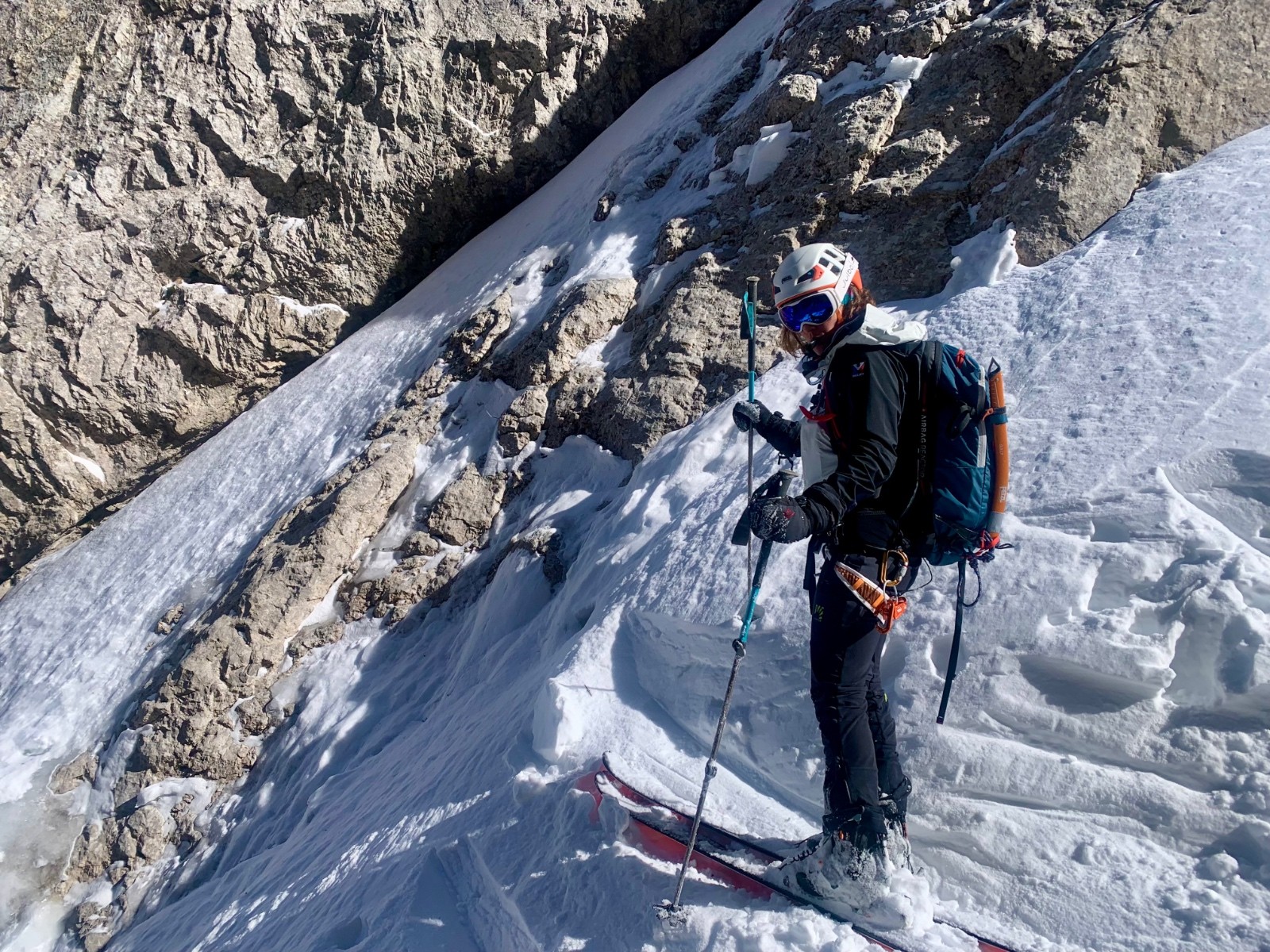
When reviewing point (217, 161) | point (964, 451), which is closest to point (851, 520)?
point (964, 451)

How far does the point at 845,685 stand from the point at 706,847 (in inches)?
41.5

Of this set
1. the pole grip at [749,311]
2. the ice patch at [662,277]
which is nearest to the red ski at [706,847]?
the pole grip at [749,311]

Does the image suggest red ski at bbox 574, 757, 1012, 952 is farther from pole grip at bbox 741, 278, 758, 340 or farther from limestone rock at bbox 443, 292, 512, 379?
limestone rock at bbox 443, 292, 512, 379

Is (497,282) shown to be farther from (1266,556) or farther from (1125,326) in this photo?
(1266,556)

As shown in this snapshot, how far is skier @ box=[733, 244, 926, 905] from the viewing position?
2.93m

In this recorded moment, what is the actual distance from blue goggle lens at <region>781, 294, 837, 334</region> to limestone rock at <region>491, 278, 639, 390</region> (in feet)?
18.9

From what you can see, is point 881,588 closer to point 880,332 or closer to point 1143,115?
point 880,332

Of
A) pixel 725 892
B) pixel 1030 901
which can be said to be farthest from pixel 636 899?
pixel 1030 901

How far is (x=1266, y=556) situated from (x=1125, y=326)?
1.96 metres

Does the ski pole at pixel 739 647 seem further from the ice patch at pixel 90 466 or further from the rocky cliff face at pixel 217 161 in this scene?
the ice patch at pixel 90 466

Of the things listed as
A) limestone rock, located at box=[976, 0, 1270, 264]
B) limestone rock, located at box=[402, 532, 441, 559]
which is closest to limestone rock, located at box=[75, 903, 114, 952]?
limestone rock, located at box=[402, 532, 441, 559]

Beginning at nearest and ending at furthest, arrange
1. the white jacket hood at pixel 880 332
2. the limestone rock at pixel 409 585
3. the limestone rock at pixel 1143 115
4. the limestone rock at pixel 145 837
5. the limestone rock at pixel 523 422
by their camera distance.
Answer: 1. the white jacket hood at pixel 880 332
2. the limestone rock at pixel 1143 115
3. the limestone rock at pixel 145 837
4. the limestone rock at pixel 409 585
5. the limestone rock at pixel 523 422

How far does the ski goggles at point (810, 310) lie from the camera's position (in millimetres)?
3244

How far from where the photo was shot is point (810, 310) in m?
3.28
